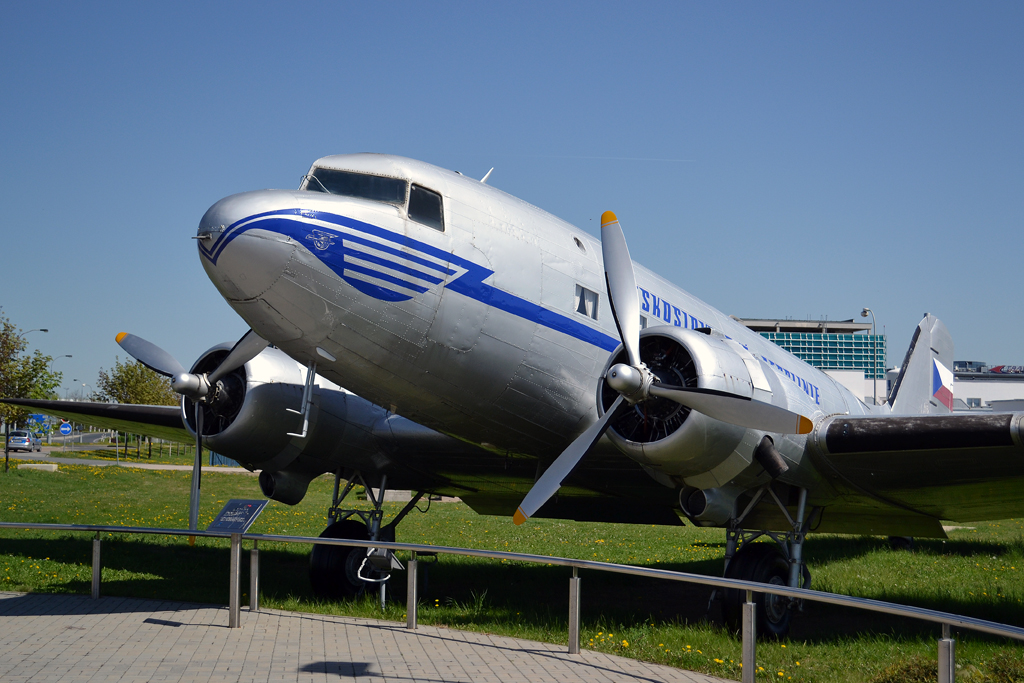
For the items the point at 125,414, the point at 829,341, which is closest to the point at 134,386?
the point at 125,414

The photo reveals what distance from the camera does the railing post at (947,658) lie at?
16.5ft

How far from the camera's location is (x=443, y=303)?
346 inches

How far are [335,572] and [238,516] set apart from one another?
220 cm

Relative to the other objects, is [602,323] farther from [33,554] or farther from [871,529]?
[33,554]

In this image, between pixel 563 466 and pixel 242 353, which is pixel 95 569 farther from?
pixel 563 466

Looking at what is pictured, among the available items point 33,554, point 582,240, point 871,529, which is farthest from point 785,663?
point 33,554

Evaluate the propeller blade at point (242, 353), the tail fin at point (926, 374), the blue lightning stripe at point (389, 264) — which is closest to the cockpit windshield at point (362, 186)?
the blue lightning stripe at point (389, 264)

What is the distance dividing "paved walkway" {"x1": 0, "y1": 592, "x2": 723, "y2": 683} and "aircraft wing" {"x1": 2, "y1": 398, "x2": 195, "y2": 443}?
434 cm

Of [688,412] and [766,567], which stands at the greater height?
[688,412]

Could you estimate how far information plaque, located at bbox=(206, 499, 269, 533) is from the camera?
33.0 feet

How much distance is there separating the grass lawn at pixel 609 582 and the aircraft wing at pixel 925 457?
5.57 ft

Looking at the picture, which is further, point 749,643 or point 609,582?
point 609,582

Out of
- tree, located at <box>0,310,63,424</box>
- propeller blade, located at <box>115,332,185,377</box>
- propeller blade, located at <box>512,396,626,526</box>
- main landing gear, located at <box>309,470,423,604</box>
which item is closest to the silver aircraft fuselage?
propeller blade, located at <box>512,396,626,526</box>

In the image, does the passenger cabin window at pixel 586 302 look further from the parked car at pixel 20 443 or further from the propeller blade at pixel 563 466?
the parked car at pixel 20 443
